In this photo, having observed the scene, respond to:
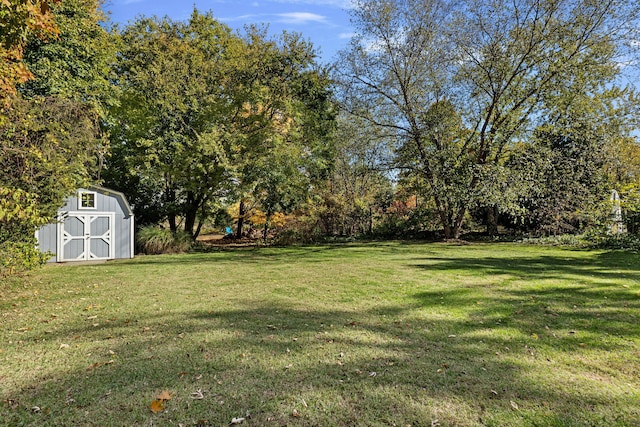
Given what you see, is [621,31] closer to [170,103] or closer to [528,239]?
[528,239]

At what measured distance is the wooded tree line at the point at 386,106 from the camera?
13219 millimetres

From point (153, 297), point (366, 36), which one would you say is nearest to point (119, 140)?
point (366, 36)

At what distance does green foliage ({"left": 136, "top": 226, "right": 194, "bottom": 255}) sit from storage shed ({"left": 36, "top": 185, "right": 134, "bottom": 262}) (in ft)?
4.42

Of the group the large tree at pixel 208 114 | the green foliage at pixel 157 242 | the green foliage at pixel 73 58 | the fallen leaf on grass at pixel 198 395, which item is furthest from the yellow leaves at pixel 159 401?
the green foliage at pixel 157 242

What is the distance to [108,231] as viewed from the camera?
39.8 ft

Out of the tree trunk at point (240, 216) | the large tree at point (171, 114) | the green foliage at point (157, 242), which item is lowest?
the green foliage at point (157, 242)

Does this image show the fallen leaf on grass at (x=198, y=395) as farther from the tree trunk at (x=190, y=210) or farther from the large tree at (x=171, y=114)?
the tree trunk at (x=190, y=210)

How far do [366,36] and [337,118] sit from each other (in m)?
4.78

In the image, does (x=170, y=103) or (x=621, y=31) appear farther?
(x=170, y=103)

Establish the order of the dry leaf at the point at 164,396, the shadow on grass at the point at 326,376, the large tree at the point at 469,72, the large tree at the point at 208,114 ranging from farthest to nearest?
the large tree at the point at 208,114 < the large tree at the point at 469,72 < the dry leaf at the point at 164,396 < the shadow on grass at the point at 326,376

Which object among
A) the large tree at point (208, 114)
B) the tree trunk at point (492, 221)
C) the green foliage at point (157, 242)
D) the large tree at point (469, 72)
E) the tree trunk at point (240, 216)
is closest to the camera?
the large tree at point (469, 72)

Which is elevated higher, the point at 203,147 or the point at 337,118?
the point at 337,118

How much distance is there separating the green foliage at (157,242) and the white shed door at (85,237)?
182 centimetres

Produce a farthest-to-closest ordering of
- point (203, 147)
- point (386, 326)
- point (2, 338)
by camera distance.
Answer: point (203, 147) < point (386, 326) < point (2, 338)
